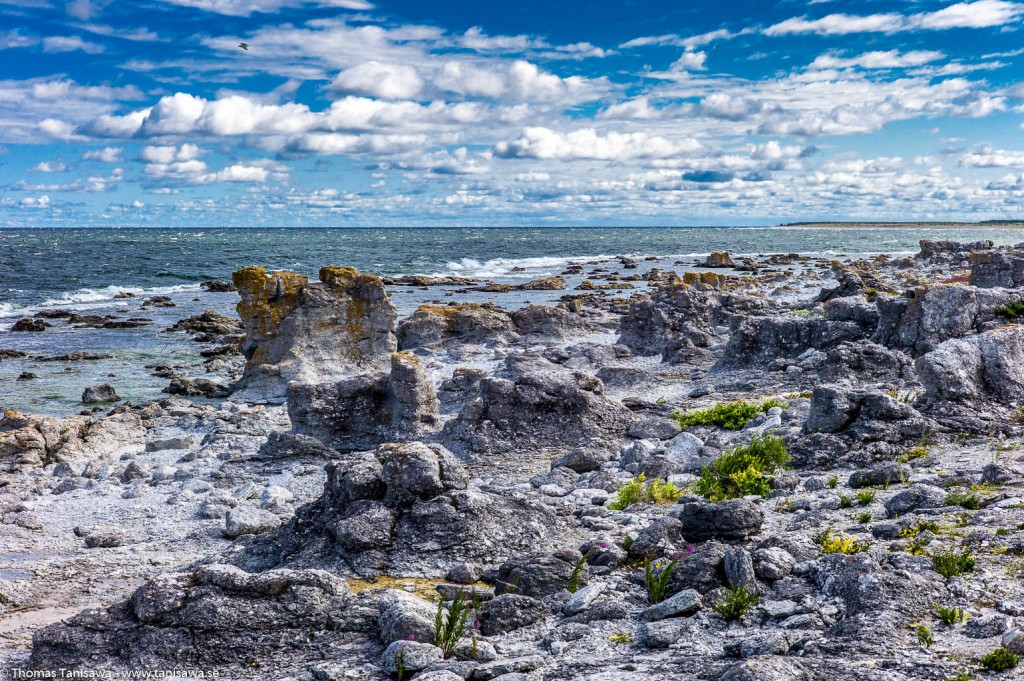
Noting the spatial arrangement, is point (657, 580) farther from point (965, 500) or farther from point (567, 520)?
point (965, 500)

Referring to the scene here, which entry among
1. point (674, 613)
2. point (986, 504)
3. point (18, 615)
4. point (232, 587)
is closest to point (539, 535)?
point (674, 613)

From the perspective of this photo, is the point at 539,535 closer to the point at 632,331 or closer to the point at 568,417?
the point at 568,417

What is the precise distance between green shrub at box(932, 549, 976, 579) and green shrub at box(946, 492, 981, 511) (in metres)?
1.71

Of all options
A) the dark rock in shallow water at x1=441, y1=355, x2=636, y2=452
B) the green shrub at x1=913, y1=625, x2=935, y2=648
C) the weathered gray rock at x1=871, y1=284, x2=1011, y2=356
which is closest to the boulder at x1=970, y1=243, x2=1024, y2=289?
the weathered gray rock at x1=871, y1=284, x2=1011, y2=356

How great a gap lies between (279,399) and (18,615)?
14.5m

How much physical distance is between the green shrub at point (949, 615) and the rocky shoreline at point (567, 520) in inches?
0.5

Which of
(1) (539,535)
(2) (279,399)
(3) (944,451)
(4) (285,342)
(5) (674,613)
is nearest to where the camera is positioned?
(5) (674,613)

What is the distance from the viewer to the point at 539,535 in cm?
980

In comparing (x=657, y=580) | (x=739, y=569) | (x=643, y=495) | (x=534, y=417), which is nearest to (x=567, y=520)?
(x=643, y=495)

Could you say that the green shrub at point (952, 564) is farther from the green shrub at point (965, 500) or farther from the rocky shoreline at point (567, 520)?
the green shrub at point (965, 500)

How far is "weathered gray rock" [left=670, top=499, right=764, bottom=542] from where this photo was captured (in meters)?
9.09

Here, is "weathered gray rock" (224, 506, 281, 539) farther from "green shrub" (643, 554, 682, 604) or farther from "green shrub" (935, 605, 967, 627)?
"green shrub" (935, 605, 967, 627)

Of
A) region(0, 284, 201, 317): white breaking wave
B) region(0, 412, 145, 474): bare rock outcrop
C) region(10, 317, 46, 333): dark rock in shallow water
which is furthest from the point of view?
region(0, 284, 201, 317): white breaking wave

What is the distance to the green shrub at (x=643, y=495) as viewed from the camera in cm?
1123
